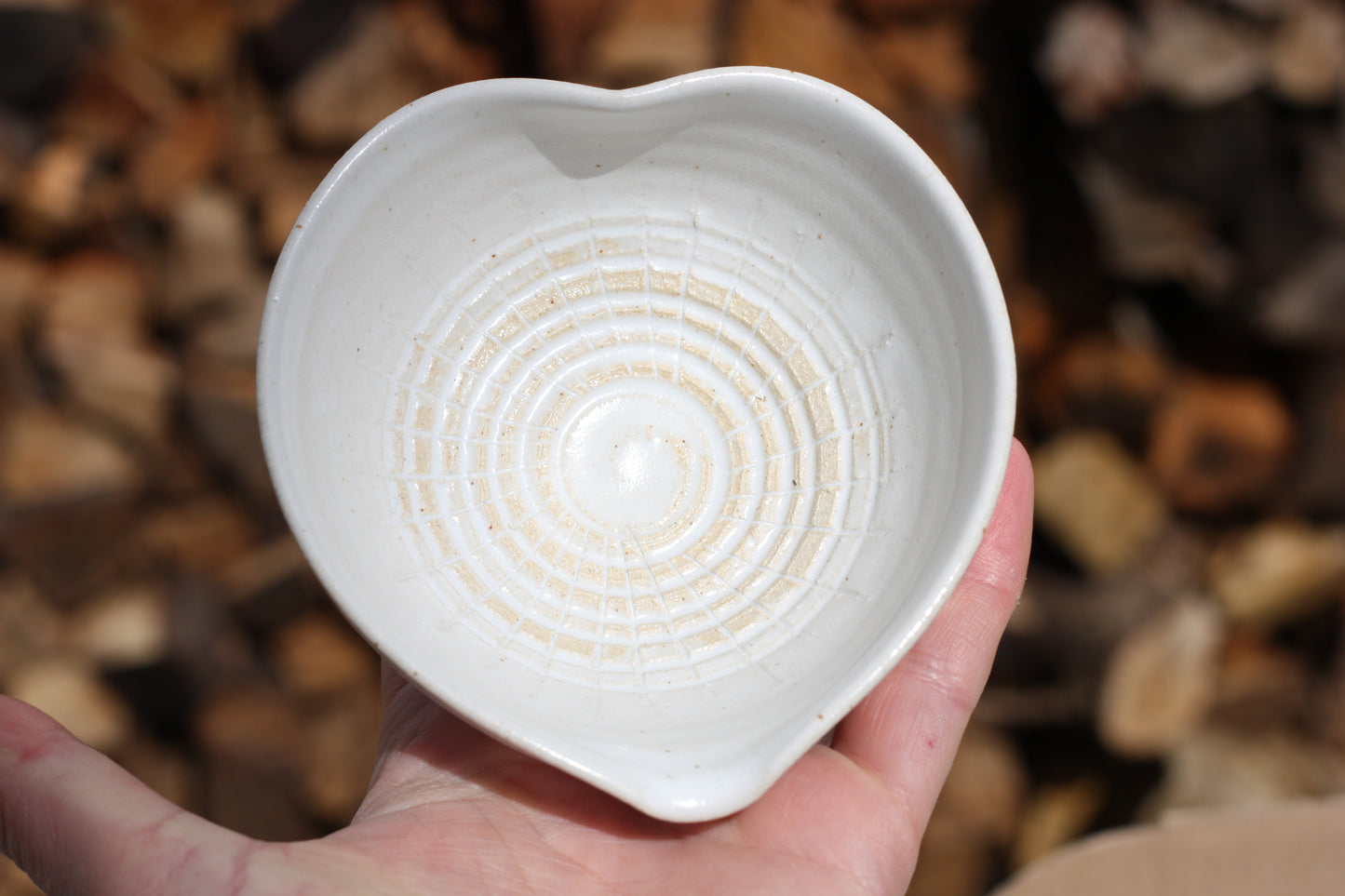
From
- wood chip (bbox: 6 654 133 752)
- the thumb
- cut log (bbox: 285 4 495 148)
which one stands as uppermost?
cut log (bbox: 285 4 495 148)

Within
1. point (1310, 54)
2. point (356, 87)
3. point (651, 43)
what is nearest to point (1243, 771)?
point (1310, 54)

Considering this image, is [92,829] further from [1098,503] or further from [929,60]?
[929,60]

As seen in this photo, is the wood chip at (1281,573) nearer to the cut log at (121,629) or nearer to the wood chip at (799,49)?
the wood chip at (799,49)

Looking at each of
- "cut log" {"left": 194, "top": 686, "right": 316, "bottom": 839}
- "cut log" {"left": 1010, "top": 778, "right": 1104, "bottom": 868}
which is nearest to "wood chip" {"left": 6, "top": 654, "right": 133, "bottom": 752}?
"cut log" {"left": 194, "top": 686, "right": 316, "bottom": 839}

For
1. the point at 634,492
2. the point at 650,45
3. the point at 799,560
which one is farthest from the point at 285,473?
the point at 650,45

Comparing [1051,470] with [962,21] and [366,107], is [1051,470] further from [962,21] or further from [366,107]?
[366,107]

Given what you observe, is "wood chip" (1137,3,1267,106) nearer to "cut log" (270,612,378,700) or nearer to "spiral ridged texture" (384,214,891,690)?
"spiral ridged texture" (384,214,891,690)
